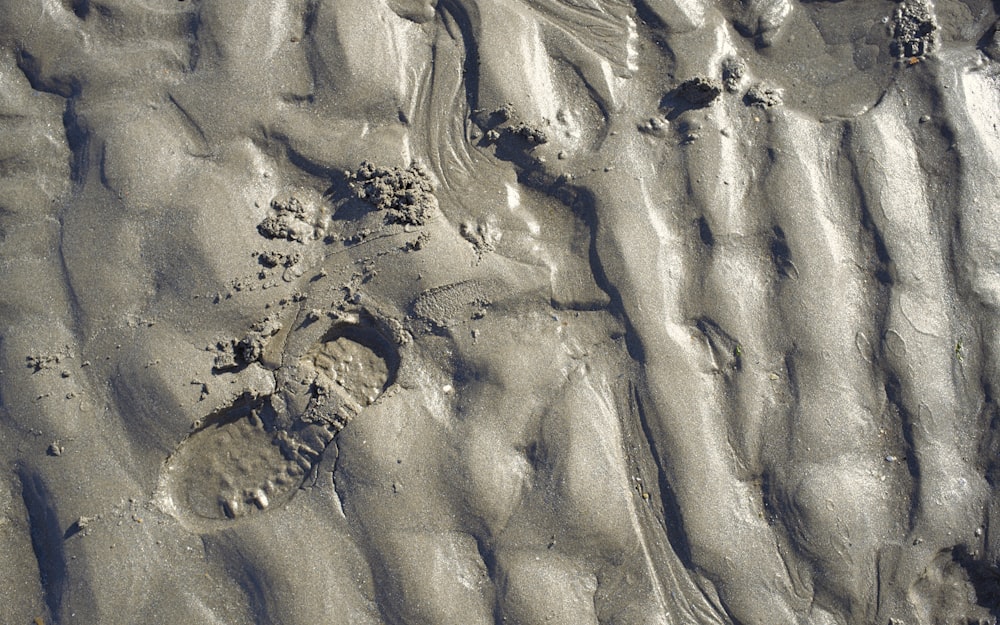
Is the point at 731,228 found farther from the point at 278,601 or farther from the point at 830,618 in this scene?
the point at 278,601

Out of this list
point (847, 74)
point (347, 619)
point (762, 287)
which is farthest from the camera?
point (847, 74)

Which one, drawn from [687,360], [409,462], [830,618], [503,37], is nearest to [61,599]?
[409,462]

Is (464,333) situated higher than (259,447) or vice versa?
(464,333)

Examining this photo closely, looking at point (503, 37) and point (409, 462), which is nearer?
point (409, 462)
